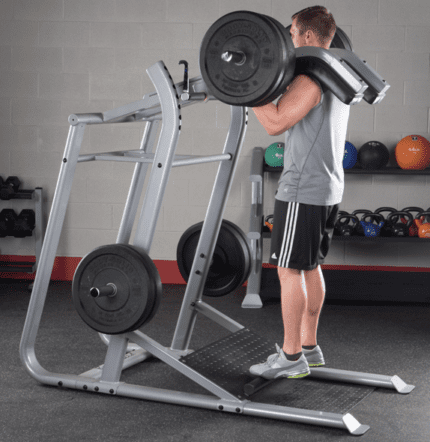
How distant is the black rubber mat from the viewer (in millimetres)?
2402

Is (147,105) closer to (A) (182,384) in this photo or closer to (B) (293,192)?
(B) (293,192)

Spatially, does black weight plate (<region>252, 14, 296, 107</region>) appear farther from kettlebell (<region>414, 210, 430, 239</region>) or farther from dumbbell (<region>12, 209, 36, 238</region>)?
dumbbell (<region>12, 209, 36, 238</region>)

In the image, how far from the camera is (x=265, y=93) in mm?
2049

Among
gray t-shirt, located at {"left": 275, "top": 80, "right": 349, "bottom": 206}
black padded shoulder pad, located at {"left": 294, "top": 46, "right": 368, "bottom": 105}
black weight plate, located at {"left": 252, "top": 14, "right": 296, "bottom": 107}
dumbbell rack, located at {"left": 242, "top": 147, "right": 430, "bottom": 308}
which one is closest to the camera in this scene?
black weight plate, located at {"left": 252, "top": 14, "right": 296, "bottom": 107}

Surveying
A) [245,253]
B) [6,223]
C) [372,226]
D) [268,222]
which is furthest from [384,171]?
[6,223]

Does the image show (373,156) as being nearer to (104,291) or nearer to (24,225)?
(24,225)

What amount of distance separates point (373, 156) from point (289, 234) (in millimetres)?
2082

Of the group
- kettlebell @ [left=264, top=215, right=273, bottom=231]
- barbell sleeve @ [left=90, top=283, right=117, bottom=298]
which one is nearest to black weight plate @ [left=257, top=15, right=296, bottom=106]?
barbell sleeve @ [left=90, top=283, right=117, bottom=298]

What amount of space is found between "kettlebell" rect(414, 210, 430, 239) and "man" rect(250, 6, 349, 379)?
1.86m

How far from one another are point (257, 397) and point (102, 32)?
3.14m

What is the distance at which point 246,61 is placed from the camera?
2.05m

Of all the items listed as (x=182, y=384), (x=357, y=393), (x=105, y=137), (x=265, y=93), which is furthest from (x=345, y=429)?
(x=105, y=137)

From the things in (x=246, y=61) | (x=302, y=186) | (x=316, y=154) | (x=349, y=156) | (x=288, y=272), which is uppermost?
(x=246, y=61)

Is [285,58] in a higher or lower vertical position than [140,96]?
lower
